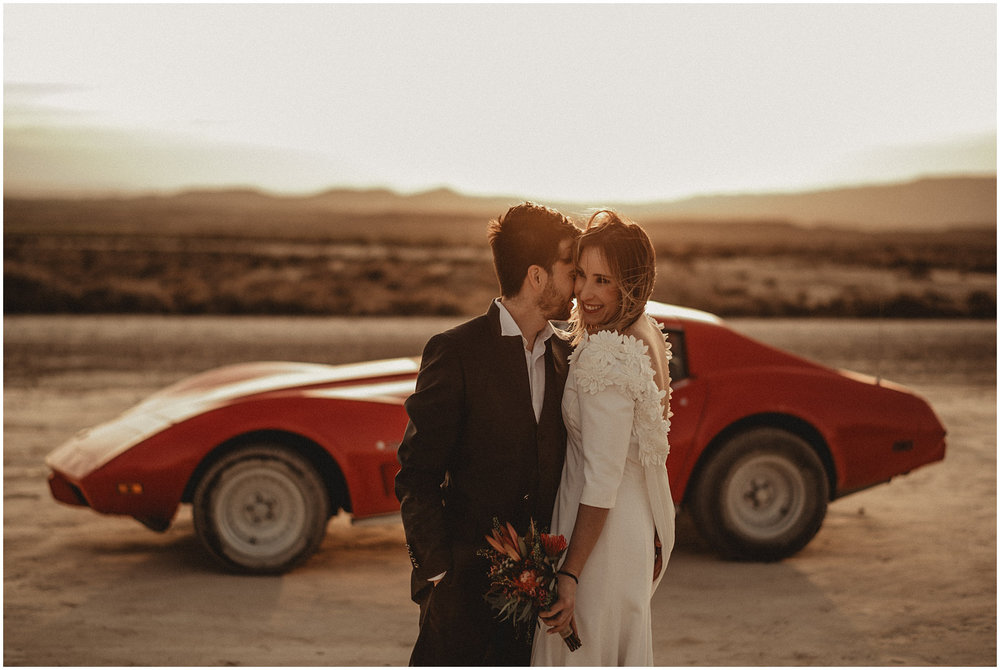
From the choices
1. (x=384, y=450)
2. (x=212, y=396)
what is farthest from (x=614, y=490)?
(x=212, y=396)

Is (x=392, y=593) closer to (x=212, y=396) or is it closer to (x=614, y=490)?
(x=212, y=396)

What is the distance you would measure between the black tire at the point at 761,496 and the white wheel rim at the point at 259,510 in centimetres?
214

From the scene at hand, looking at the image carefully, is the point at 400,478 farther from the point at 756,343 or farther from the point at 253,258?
the point at 253,258

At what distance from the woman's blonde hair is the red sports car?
9.16ft

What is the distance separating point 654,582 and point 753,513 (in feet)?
9.55

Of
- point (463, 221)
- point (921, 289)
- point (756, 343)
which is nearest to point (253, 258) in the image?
point (921, 289)

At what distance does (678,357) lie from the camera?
5.55 m

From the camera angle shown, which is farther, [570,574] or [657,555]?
[657,555]

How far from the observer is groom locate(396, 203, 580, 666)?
2.67 m

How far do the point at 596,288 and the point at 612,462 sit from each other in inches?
17.9

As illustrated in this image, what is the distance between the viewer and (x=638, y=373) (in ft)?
8.43

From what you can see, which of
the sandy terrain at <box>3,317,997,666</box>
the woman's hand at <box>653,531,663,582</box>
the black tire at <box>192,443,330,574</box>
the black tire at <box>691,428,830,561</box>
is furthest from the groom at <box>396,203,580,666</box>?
the black tire at <box>691,428,830,561</box>

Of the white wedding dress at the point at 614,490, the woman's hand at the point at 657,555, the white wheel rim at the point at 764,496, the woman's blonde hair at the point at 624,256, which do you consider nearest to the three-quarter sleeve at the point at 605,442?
the white wedding dress at the point at 614,490

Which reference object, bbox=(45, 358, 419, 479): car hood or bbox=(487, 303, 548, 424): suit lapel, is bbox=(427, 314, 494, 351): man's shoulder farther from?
bbox=(45, 358, 419, 479): car hood
